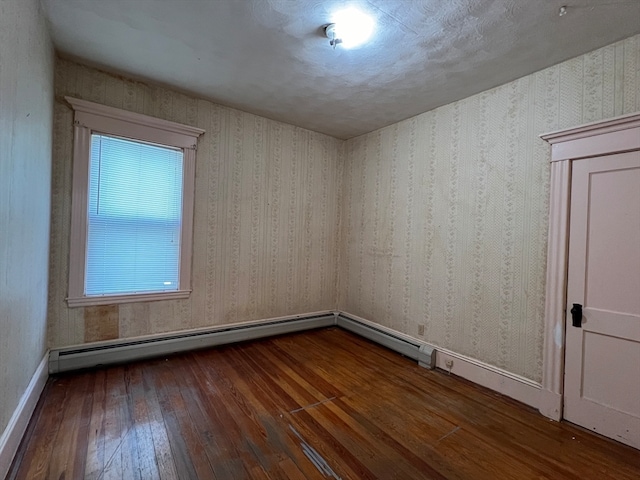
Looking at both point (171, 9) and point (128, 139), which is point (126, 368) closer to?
point (128, 139)

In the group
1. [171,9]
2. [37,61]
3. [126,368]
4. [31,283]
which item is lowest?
[126,368]

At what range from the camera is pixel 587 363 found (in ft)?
7.18

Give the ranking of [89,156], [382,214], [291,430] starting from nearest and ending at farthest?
[291,430] → [89,156] → [382,214]

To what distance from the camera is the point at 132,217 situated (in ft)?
9.86

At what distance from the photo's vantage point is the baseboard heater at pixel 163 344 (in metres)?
2.69

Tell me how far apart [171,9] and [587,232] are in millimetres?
3387

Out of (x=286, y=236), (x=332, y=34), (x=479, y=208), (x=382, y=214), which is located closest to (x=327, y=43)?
(x=332, y=34)

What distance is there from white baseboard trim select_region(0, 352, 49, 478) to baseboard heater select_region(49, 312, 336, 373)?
0.77 feet

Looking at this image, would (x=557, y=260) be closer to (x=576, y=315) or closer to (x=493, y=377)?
(x=576, y=315)

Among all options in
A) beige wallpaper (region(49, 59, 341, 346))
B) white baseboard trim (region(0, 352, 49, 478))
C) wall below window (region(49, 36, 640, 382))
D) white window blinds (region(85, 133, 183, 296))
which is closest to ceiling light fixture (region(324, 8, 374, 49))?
wall below window (region(49, 36, 640, 382))

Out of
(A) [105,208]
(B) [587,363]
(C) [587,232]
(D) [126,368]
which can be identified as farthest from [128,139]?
(B) [587,363]

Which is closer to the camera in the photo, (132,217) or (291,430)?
(291,430)

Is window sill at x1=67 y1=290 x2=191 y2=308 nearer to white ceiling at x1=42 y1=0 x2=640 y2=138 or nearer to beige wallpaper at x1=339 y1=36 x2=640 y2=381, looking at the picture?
white ceiling at x1=42 y1=0 x2=640 y2=138

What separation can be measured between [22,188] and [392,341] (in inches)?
140
